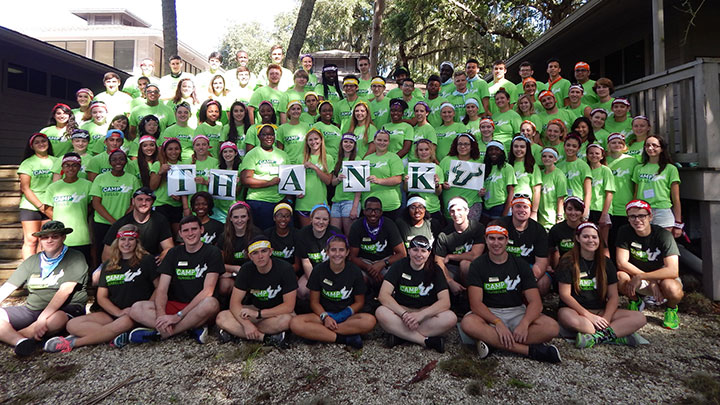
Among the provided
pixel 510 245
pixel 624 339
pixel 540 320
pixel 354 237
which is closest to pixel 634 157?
pixel 510 245

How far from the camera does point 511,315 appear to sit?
4.31 meters

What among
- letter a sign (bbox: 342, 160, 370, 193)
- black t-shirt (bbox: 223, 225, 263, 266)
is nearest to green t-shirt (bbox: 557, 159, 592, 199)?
letter a sign (bbox: 342, 160, 370, 193)

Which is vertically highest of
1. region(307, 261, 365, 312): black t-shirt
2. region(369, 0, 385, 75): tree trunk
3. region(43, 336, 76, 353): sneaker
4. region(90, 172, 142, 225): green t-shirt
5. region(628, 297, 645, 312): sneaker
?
region(369, 0, 385, 75): tree trunk

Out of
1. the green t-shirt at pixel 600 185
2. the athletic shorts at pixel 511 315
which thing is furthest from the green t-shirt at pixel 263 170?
the green t-shirt at pixel 600 185

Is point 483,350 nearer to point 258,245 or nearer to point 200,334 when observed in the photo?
point 258,245

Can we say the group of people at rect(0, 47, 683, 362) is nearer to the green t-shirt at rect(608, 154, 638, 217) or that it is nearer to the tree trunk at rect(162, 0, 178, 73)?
the green t-shirt at rect(608, 154, 638, 217)

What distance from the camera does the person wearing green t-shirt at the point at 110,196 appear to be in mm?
5625

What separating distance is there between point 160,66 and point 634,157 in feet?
83.4

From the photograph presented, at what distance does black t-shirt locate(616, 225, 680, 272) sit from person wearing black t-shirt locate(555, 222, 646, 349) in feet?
2.94

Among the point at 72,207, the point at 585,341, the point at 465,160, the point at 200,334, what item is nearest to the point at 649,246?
the point at 585,341

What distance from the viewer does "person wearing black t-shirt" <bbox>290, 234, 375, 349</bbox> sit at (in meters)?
4.34

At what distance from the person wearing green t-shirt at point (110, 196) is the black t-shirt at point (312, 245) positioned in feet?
8.71

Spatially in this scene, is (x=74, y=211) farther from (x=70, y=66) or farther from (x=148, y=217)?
(x=70, y=66)

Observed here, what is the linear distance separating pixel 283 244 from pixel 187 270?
120 cm
